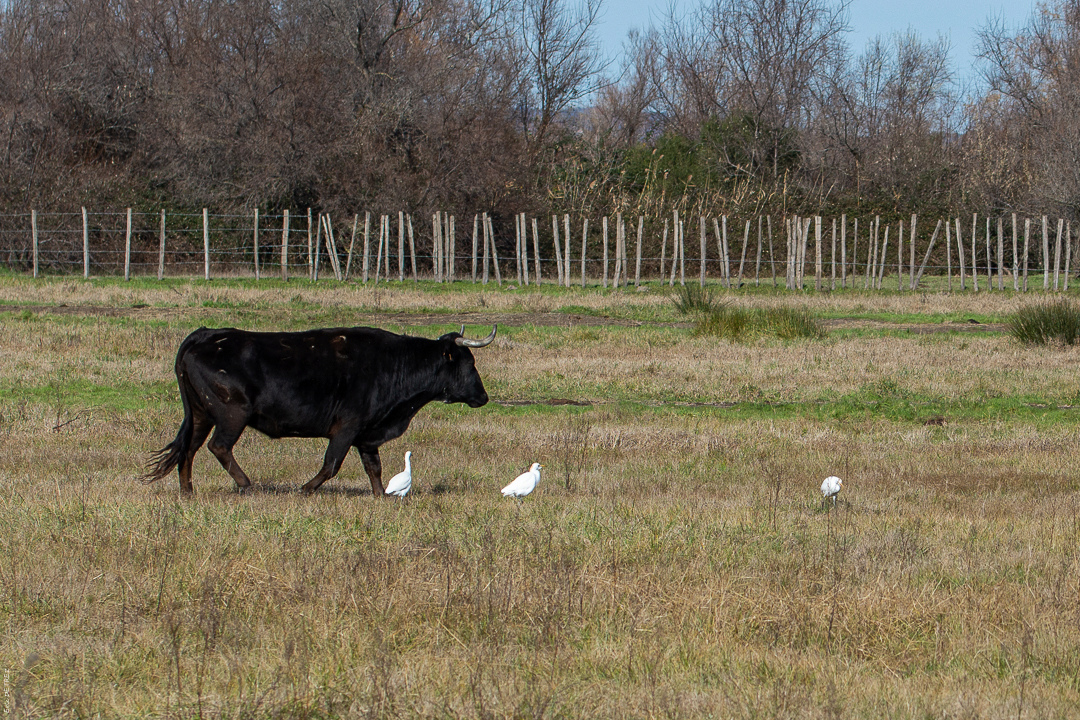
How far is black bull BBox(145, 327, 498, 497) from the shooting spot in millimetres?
8711

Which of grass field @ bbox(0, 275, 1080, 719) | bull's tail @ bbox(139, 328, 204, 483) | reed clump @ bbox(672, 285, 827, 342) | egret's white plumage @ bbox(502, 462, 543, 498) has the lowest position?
grass field @ bbox(0, 275, 1080, 719)

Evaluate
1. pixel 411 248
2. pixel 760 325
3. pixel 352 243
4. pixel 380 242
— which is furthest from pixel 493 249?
pixel 760 325

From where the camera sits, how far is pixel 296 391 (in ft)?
29.1

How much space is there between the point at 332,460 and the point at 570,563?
2993 mm

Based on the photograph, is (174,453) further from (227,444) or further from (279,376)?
(279,376)

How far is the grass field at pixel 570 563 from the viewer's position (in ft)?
15.1

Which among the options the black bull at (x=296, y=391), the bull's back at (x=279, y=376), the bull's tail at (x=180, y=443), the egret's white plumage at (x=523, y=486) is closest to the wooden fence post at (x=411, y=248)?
the black bull at (x=296, y=391)

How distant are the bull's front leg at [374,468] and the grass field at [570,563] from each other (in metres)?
0.26

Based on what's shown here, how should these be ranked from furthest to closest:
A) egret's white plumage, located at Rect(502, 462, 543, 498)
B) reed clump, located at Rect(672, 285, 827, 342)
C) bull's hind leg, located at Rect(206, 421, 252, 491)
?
reed clump, located at Rect(672, 285, 827, 342), bull's hind leg, located at Rect(206, 421, 252, 491), egret's white plumage, located at Rect(502, 462, 543, 498)

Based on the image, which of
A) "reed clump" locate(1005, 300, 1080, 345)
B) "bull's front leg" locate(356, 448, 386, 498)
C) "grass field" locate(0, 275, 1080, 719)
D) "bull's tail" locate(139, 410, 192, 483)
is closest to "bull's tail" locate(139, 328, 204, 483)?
"bull's tail" locate(139, 410, 192, 483)

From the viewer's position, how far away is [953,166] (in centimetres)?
4859

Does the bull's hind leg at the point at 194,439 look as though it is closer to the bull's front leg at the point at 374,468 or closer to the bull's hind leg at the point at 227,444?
the bull's hind leg at the point at 227,444

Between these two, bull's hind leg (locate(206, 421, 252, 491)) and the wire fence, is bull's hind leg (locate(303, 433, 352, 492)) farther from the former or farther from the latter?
the wire fence

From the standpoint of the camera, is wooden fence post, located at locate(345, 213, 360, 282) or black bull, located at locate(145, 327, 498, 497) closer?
black bull, located at locate(145, 327, 498, 497)
